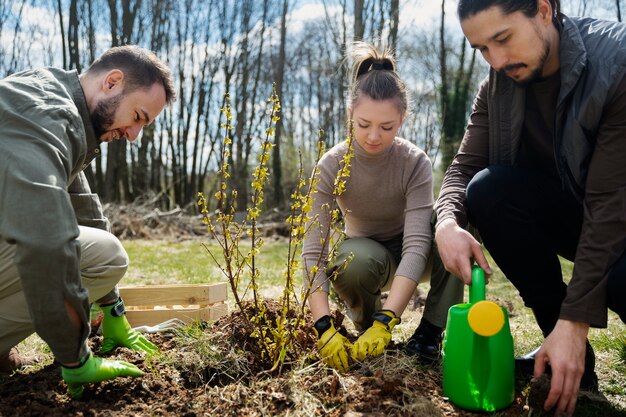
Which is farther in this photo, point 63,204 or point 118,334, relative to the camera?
point 118,334

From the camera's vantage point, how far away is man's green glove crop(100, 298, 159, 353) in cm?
226

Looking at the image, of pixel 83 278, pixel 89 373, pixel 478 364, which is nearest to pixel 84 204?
pixel 83 278

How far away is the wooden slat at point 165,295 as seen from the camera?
274cm

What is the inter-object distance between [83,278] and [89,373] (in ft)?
1.67

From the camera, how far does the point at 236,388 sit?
1.79 meters

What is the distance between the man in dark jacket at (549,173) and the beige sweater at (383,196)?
0.23m

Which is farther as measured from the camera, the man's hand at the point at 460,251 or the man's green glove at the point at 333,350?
the man's green glove at the point at 333,350

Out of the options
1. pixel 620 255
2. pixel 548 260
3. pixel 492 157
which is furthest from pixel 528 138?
pixel 620 255

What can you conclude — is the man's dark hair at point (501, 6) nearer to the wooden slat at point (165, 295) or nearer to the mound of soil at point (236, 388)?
the mound of soil at point (236, 388)

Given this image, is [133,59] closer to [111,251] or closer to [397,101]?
[111,251]

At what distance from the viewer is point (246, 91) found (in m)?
14.1

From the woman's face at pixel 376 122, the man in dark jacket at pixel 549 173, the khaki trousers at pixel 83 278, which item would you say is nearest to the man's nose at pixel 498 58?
the man in dark jacket at pixel 549 173

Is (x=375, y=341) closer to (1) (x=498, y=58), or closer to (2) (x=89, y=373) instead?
(2) (x=89, y=373)

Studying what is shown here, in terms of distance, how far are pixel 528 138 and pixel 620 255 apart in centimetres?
69
